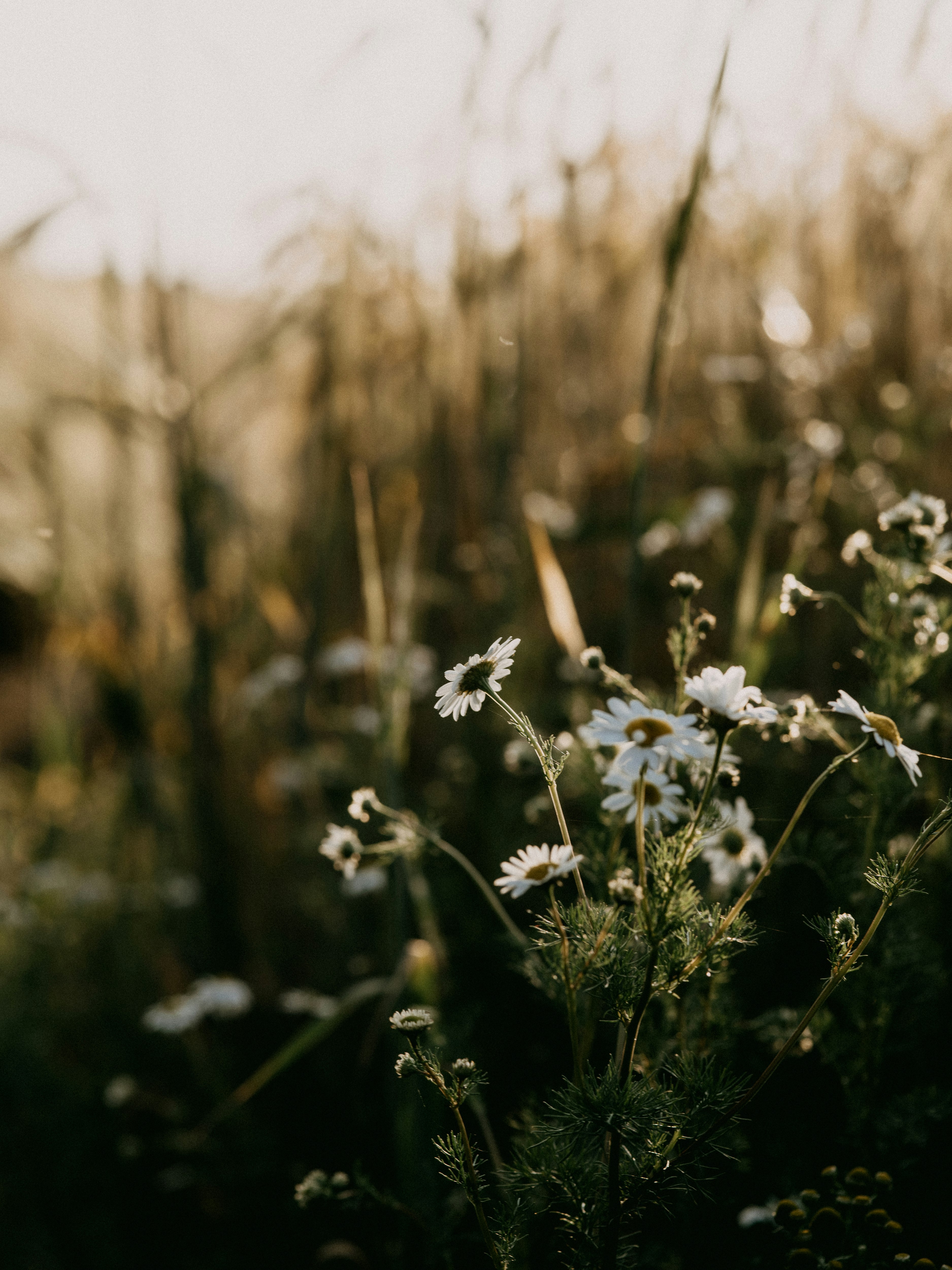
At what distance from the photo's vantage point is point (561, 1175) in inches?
21.5

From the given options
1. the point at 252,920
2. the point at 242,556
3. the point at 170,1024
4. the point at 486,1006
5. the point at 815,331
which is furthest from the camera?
the point at 815,331

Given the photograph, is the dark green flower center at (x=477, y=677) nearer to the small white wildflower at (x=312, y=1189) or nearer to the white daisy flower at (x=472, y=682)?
the white daisy flower at (x=472, y=682)

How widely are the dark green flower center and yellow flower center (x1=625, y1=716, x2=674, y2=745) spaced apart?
0.10 m

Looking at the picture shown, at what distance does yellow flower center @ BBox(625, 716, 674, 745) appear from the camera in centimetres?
50

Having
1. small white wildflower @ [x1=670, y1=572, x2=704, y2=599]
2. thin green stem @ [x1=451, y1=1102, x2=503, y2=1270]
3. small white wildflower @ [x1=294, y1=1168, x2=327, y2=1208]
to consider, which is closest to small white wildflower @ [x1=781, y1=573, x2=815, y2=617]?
small white wildflower @ [x1=670, y1=572, x2=704, y2=599]

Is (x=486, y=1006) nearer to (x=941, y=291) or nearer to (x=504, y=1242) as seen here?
(x=504, y=1242)

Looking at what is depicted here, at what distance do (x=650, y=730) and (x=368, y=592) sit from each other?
1.55 feet

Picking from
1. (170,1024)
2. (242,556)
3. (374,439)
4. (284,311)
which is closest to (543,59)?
(284,311)

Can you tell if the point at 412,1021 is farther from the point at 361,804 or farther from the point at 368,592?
the point at 368,592

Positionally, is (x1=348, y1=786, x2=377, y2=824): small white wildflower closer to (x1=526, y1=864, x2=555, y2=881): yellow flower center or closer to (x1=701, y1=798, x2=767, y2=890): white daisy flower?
(x1=526, y1=864, x2=555, y2=881): yellow flower center

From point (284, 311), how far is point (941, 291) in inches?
50.5

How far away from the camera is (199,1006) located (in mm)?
1258

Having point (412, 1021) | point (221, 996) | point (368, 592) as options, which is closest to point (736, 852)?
point (412, 1021)

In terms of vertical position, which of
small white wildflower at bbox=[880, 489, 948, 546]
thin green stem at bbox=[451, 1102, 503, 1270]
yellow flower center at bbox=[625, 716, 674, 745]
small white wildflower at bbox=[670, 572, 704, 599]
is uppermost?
small white wildflower at bbox=[880, 489, 948, 546]
